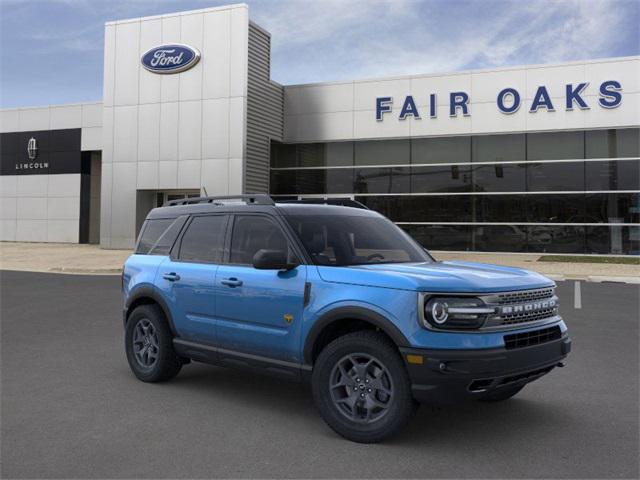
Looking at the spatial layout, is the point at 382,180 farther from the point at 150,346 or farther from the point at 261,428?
the point at 261,428

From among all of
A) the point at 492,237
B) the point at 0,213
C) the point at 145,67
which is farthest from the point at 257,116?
the point at 0,213

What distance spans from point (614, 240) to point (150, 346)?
71.3ft

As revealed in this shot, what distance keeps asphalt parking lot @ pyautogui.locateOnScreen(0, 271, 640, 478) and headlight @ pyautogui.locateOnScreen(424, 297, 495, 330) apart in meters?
0.88

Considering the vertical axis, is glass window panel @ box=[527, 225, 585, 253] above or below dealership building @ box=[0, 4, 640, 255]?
below

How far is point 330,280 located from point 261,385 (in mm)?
1859

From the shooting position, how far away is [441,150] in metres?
25.5

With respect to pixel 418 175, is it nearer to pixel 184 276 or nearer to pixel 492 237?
pixel 492 237

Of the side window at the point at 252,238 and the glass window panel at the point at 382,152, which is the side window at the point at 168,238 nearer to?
the side window at the point at 252,238

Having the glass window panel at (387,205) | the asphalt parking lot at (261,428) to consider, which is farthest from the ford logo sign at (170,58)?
the asphalt parking lot at (261,428)

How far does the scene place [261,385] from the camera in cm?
588

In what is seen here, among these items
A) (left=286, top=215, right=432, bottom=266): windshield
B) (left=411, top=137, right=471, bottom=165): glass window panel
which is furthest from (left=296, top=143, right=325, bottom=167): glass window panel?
(left=286, top=215, right=432, bottom=266): windshield

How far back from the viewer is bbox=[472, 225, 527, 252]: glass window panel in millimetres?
24453

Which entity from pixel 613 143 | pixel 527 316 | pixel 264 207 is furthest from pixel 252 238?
pixel 613 143

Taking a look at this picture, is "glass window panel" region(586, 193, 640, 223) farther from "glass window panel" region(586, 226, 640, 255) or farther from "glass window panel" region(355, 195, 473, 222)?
"glass window panel" region(355, 195, 473, 222)
